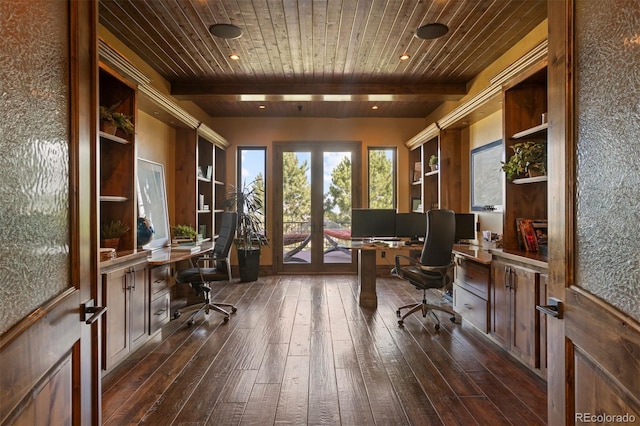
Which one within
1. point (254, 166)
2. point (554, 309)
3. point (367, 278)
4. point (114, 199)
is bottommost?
point (367, 278)

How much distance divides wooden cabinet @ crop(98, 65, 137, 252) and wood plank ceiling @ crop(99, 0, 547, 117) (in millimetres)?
662

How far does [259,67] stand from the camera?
4.50 meters

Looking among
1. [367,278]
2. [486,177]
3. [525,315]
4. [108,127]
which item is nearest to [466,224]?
[486,177]

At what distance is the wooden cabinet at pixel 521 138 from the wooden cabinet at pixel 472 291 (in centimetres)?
39

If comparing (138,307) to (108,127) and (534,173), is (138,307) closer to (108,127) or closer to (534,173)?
(108,127)

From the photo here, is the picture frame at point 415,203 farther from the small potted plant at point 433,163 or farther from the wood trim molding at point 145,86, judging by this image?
the wood trim molding at point 145,86

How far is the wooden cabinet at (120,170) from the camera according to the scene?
130 inches

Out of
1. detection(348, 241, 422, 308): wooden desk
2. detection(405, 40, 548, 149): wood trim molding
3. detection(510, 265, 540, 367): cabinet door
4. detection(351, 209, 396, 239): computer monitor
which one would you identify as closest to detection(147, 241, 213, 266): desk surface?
detection(348, 241, 422, 308): wooden desk

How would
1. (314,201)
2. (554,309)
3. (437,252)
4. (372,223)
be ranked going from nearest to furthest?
1. (554,309)
2. (437,252)
3. (372,223)
4. (314,201)

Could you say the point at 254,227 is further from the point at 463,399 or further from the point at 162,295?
the point at 463,399

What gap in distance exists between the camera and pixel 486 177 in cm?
467

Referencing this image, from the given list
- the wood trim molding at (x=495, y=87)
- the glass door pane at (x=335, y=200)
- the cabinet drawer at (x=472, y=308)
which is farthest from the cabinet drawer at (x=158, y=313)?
the wood trim molding at (x=495, y=87)

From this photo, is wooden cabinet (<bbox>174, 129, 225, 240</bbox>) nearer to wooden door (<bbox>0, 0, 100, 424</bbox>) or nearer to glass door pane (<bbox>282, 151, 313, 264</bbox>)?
glass door pane (<bbox>282, 151, 313, 264</bbox>)

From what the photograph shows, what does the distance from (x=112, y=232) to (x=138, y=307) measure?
26.4 inches
